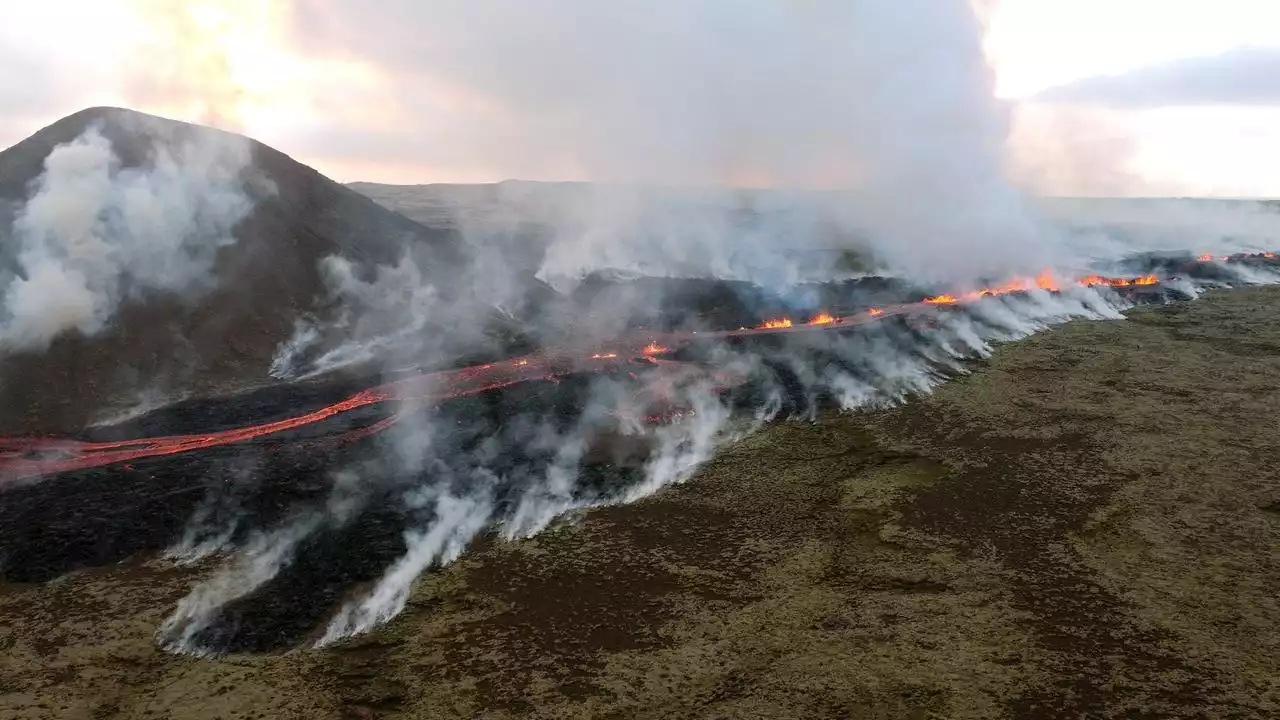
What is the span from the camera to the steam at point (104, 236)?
1856 centimetres

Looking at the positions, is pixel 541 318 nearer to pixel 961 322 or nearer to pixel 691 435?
pixel 691 435

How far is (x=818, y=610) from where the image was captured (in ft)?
30.4

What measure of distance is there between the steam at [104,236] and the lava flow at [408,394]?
500cm

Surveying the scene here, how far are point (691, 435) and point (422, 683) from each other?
8834 millimetres

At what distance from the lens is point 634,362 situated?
21.6 metres

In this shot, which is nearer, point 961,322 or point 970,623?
point 970,623

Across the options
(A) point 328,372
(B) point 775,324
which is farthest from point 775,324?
(A) point 328,372

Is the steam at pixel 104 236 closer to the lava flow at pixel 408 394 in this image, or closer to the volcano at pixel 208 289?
the volcano at pixel 208 289

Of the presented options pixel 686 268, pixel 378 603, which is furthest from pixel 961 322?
pixel 378 603

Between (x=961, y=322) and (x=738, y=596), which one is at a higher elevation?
(x=961, y=322)

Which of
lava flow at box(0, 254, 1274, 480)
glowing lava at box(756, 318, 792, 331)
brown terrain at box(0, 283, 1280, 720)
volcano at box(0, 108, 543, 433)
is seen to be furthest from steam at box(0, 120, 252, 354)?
glowing lava at box(756, 318, 792, 331)

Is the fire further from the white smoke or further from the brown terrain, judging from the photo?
the white smoke

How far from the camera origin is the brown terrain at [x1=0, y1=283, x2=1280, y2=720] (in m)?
7.74

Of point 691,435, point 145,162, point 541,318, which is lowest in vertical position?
point 691,435
